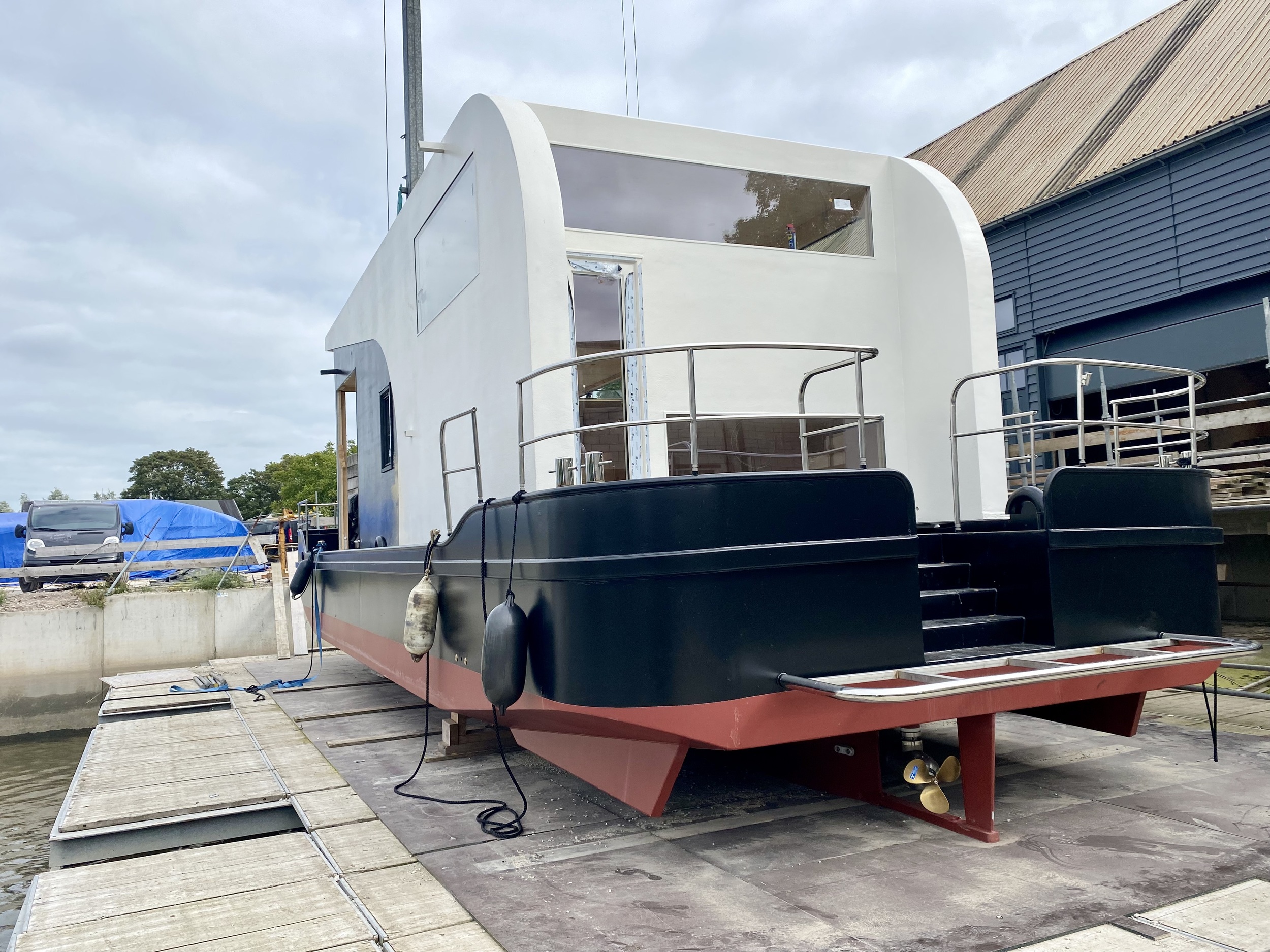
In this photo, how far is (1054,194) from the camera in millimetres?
14516

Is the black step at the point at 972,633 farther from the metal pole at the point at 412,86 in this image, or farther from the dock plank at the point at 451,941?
the metal pole at the point at 412,86

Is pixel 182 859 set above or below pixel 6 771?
above

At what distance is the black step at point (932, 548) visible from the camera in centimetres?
462

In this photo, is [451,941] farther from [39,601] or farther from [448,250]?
[39,601]

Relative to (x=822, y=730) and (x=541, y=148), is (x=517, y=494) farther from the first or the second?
(x=541, y=148)

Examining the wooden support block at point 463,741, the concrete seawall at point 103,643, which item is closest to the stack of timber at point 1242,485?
the wooden support block at point 463,741

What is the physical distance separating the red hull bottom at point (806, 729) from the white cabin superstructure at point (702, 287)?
57.8 inches

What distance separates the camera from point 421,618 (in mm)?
5094

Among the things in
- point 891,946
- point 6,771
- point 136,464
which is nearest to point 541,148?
point 891,946

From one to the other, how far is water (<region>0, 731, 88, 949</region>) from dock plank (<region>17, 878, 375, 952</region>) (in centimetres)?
167

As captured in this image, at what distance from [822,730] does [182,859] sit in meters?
2.76

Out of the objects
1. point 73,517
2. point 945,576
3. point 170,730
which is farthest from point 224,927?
point 73,517

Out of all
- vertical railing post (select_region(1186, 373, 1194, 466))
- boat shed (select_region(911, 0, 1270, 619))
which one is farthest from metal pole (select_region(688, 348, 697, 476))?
boat shed (select_region(911, 0, 1270, 619))

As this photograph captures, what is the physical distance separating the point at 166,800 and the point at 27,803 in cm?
375
